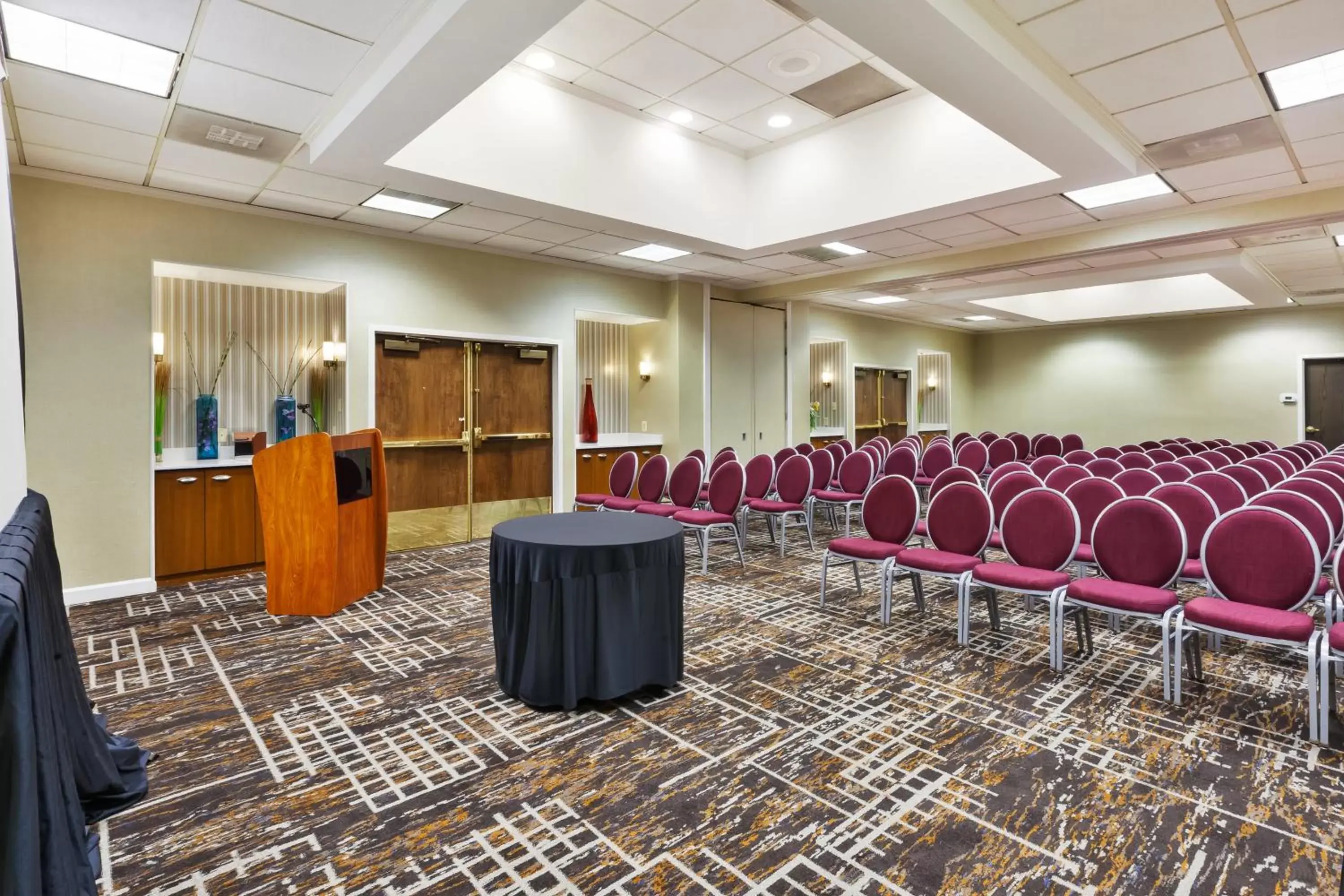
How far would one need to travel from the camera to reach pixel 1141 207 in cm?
689

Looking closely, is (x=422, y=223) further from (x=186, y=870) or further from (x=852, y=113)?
(x=186, y=870)

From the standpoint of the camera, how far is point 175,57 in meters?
3.95

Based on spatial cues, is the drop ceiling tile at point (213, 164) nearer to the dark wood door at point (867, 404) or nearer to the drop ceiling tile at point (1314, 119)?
the drop ceiling tile at point (1314, 119)

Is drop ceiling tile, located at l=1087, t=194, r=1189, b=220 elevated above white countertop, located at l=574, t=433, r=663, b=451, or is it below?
above

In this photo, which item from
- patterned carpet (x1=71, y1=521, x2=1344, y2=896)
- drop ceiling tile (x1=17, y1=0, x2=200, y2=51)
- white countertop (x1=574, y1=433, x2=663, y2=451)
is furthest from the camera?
white countertop (x1=574, y1=433, x2=663, y2=451)

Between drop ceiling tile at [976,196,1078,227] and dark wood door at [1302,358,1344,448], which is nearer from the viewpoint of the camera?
drop ceiling tile at [976,196,1078,227]

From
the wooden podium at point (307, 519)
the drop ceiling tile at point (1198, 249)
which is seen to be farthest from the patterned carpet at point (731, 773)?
the drop ceiling tile at point (1198, 249)

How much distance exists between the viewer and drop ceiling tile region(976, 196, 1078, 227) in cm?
656

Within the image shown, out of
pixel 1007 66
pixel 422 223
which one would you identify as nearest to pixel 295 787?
pixel 1007 66

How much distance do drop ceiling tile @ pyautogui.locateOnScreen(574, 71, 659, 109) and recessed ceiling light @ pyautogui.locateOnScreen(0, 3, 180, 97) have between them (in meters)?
2.98

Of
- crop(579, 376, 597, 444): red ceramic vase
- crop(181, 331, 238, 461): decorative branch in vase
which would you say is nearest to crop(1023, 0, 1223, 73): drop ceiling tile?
crop(579, 376, 597, 444): red ceramic vase

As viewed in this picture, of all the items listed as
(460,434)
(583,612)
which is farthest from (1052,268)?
(583,612)

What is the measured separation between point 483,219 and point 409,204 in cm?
70

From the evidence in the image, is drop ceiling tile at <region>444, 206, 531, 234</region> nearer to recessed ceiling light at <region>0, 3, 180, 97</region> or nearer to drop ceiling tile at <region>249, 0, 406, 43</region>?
recessed ceiling light at <region>0, 3, 180, 97</region>
